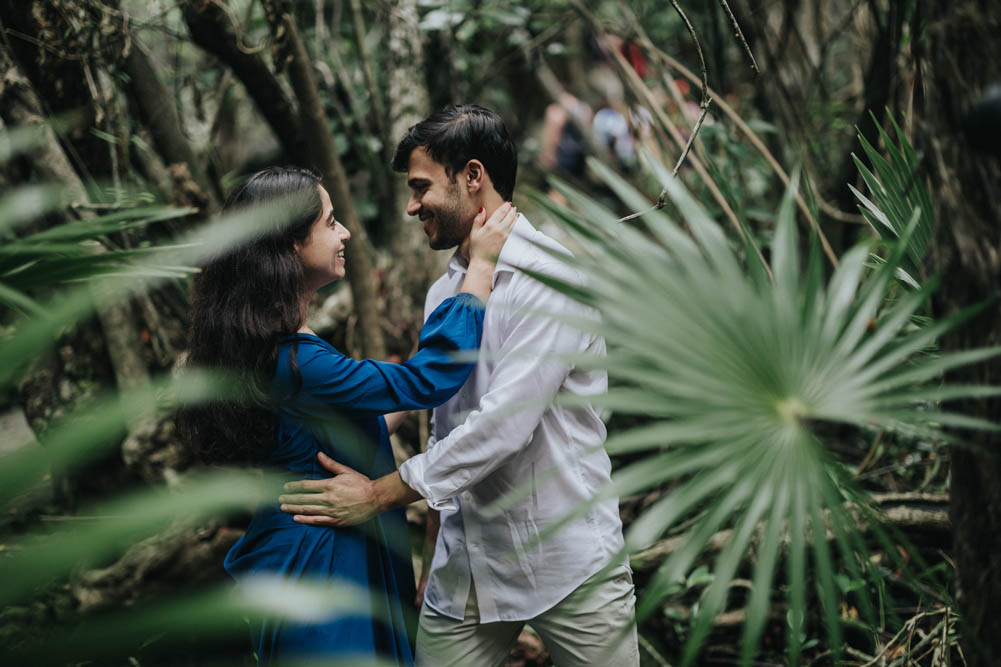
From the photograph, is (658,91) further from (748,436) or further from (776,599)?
(748,436)

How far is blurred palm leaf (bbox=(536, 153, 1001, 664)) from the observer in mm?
897

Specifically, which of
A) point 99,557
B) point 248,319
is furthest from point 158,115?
point 99,557

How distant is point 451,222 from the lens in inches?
77.4

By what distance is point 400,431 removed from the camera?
351 centimetres

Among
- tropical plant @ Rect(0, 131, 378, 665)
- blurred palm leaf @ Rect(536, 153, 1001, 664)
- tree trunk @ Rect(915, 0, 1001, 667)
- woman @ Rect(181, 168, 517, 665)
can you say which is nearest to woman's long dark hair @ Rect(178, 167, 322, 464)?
woman @ Rect(181, 168, 517, 665)

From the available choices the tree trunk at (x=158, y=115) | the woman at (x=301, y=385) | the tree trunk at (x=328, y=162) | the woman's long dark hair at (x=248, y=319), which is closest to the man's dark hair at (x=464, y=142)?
the woman at (x=301, y=385)

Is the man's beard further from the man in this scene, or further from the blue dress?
the blue dress

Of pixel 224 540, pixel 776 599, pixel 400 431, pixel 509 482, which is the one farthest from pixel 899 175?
pixel 224 540

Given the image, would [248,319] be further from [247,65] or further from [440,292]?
[247,65]

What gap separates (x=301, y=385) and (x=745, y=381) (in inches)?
42.3

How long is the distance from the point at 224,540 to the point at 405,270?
62.9 inches

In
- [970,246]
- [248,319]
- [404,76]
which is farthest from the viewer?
[404,76]

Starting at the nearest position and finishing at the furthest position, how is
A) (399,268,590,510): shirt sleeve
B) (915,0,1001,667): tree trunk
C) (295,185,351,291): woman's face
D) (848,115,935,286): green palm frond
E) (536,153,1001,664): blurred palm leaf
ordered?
1. (536,153,1001,664): blurred palm leaf
2. (915,0,1001,667): tree trunk
3. (848,115,935,286): green palm frond
4. (399,268,590,510): shirt sleeve
5. (295,185,351,291): woman's face

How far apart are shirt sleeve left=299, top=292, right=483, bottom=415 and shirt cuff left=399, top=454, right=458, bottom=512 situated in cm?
13
